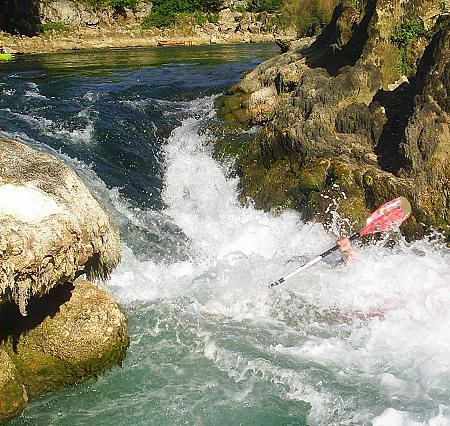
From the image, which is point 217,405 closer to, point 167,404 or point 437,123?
point 167,404

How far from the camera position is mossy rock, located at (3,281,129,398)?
4.68 m

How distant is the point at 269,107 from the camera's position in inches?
459

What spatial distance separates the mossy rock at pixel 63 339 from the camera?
4676 millimetres

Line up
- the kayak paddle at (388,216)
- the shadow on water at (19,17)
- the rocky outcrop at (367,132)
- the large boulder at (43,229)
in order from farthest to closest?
the shadow on water at (19,17)
the rocky outcrop at (367,132)
the kayak paddle at (388,216)
the large boulder at (43,229)

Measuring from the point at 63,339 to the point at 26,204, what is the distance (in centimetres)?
122

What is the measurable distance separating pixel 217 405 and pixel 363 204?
3.77m

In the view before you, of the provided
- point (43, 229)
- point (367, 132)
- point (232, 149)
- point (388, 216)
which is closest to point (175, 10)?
point (232, 149)

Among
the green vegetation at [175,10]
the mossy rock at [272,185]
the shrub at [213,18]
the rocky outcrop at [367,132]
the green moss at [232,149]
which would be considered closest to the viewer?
the rocky outcrop at [367,132]

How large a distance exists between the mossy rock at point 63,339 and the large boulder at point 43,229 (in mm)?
354

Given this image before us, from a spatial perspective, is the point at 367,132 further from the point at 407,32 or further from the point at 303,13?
the point at 303,13

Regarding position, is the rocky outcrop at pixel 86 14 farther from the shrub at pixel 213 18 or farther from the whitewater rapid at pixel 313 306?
the whitewater rapid at pixel 313 306

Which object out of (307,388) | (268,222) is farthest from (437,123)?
(307,388)

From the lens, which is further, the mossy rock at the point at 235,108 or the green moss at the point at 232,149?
the mossy rock at the point at 235,108

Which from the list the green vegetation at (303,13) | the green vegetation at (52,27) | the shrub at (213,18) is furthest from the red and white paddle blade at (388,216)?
the shrub at (213,18)
